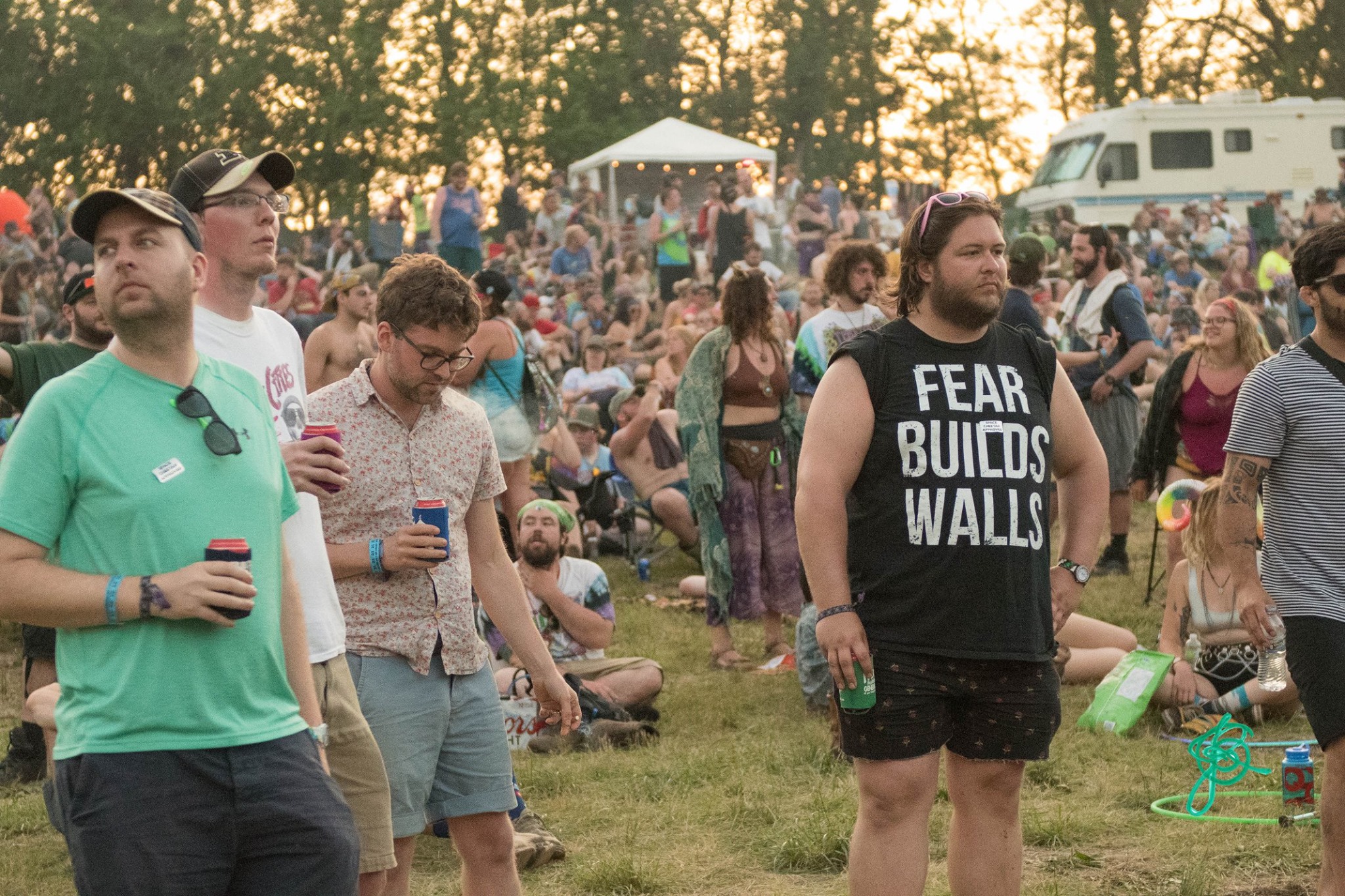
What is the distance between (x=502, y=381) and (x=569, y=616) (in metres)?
Result: 1.66

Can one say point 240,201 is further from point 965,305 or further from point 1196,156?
point 1196,156

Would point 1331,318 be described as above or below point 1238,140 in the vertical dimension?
below

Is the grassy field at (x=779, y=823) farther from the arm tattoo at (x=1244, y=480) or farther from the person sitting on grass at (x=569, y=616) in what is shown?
the arm tattoo at (x=1244, y=480)

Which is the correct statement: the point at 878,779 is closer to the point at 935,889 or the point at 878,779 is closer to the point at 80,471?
the point at 935,889

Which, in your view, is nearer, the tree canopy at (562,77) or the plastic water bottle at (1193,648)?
the plastic water bottle at (1193,648)

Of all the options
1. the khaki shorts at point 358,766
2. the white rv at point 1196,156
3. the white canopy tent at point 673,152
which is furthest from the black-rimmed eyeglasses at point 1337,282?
the white rv at point 1196,156

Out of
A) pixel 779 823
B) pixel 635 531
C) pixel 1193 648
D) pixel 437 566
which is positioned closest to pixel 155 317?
pixel 437 566

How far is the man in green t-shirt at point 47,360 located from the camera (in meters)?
5.15

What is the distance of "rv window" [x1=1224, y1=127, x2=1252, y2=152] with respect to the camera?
29.8 meters

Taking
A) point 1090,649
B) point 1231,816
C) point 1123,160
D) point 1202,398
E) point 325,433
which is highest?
point 1123,160

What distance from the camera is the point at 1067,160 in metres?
30.4

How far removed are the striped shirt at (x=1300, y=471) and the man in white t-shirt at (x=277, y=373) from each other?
8.43 feet

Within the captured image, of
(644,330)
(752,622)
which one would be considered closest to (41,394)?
(752,622)

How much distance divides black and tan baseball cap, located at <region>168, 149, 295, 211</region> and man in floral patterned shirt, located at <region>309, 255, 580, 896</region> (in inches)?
16.2
